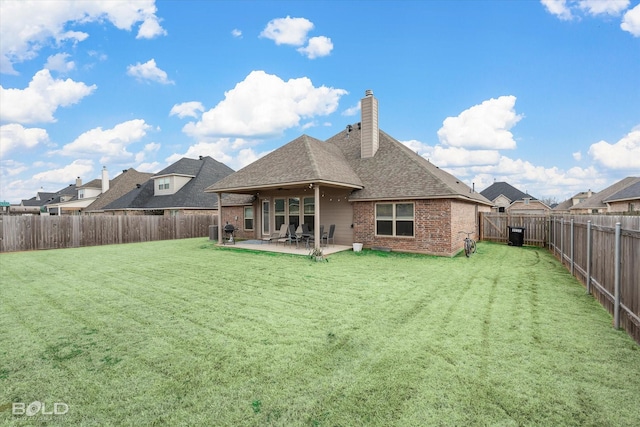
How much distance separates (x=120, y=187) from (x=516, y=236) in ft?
130

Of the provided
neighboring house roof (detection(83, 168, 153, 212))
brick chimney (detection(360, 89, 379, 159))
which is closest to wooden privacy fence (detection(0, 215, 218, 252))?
brick chimney (detection(360, 89, 379, 159))

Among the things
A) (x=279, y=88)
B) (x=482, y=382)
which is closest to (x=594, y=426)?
(x=482, y=382)

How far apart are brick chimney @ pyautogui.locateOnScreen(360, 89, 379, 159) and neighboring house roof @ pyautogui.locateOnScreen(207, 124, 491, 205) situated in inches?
15.2

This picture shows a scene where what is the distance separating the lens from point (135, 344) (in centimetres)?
414

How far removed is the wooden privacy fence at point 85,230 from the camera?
15.6 metres

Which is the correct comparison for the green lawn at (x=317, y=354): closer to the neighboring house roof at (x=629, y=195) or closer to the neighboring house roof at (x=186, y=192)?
the neighboring house roof at (x=186, y=192)

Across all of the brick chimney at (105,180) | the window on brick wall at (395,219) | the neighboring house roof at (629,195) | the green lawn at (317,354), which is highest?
the brick chimney at (105,180)

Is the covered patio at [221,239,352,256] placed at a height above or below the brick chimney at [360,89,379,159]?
below

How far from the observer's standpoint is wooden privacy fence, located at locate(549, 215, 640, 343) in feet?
13.8

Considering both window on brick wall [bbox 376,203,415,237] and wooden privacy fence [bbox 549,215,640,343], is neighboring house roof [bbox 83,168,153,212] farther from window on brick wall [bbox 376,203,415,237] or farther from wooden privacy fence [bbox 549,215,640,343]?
wooden privacy fence [bbox 549,215,640,343]

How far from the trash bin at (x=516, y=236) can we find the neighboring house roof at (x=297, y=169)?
9.01 m

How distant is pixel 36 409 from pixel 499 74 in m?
20.0

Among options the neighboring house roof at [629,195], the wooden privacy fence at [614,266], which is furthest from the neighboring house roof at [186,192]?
the neighboring house roof at [629,195]

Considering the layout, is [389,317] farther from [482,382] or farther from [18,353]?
[18,353]
